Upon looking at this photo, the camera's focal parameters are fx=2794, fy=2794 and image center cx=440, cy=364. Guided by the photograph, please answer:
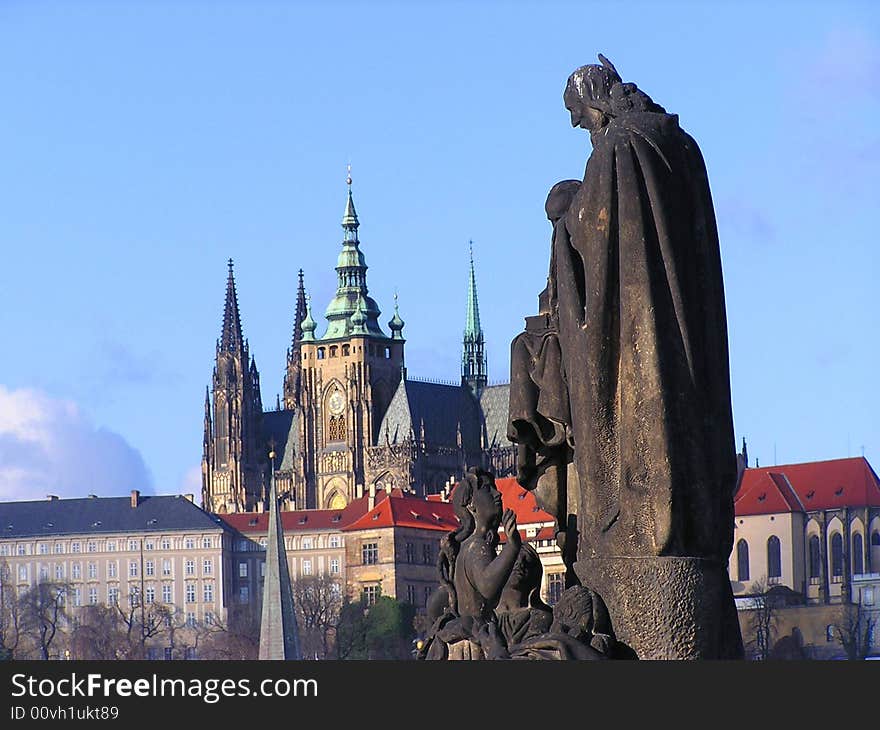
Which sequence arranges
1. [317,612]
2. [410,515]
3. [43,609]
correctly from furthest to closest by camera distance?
1. [43,609]
2. [410,515]
3. [317,612]

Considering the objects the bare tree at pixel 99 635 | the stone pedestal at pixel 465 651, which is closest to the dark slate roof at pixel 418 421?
the bare tree at pixel 99 635

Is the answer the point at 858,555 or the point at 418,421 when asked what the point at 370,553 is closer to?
the point at 418,421

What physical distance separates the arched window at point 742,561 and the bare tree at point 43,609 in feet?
145

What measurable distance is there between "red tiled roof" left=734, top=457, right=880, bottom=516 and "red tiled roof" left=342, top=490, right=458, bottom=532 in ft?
80.5

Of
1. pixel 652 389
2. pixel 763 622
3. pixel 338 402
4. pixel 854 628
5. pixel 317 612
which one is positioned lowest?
pixel 854 628

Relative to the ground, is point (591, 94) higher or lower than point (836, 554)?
higher

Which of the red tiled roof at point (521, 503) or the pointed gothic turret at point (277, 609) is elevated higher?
the red tiled roof at point (521, 503)

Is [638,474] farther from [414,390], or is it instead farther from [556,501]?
[414,390]

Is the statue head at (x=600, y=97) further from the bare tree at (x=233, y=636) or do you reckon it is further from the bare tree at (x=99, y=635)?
the bare tree at (x=99, y=635)

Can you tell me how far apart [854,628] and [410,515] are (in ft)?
123

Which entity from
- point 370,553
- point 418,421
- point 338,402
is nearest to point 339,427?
point 338,402

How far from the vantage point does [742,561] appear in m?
157

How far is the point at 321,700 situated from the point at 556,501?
3.26 meters

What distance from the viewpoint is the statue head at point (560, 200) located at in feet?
41.7
